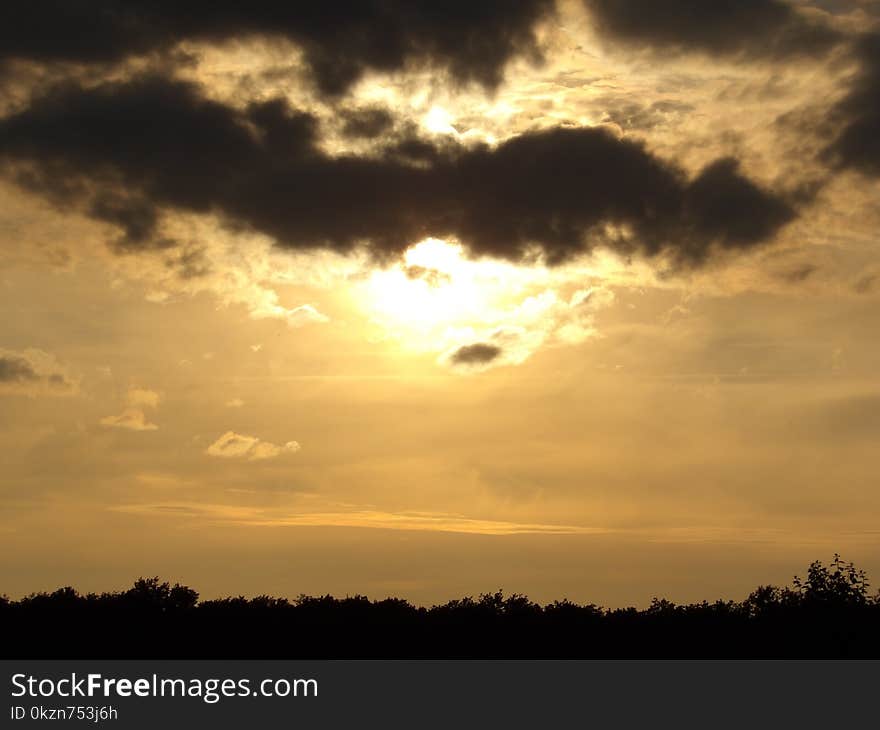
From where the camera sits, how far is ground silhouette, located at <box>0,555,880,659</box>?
356 ft

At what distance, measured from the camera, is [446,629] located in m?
116

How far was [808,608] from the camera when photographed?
116 m

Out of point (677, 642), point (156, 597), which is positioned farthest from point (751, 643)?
point (156, 597)

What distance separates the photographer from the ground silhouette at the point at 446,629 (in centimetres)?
10844

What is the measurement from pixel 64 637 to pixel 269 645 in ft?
64.0
